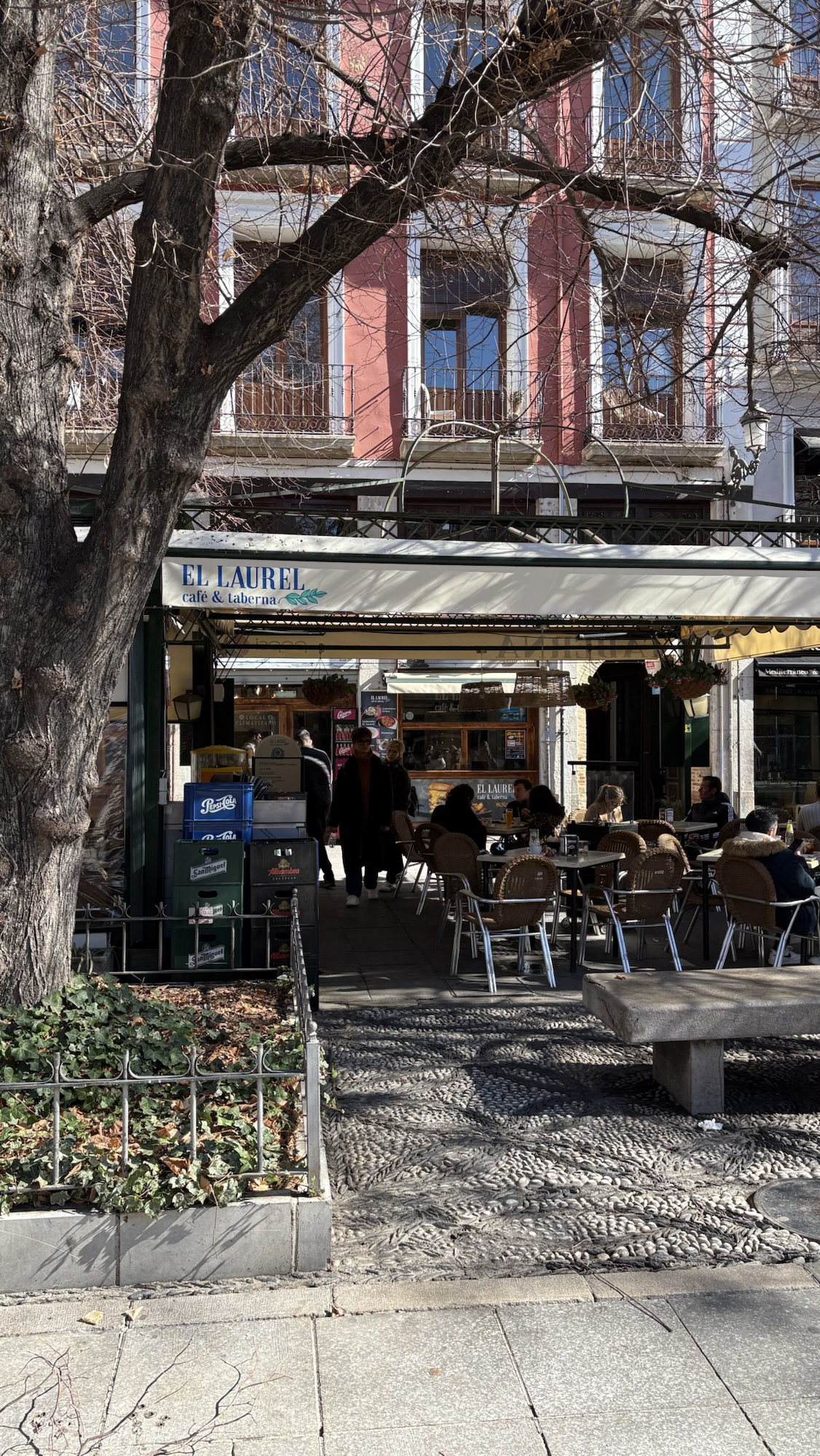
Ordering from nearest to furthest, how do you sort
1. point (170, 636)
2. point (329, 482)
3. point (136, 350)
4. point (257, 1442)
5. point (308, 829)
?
point (257, 1442) → point (136, 350) → point (170, 636) → point (308, 829) → point (329, 482)

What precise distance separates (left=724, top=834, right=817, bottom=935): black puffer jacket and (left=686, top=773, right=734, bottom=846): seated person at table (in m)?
3.91

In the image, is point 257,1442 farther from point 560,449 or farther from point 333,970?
point 560,449

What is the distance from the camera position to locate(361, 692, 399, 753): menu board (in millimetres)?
19984

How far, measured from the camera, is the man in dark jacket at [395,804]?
42.9 ft

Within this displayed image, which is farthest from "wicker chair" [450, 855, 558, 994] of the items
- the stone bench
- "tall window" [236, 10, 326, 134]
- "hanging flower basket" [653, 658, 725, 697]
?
"tall window" [236, 10, 326, 134]

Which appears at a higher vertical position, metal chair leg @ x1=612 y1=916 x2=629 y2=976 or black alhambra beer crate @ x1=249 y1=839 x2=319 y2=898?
black alhambra beer crate @ x1=249 y1=839 x2=319 y2=898

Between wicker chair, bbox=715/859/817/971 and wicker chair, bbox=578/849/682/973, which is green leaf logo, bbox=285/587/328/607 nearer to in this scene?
wicker chair, bbox=578/849/682/973

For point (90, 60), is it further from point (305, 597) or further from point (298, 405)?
point (298, 405)

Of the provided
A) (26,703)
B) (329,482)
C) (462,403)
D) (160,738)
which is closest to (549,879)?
(160,738)

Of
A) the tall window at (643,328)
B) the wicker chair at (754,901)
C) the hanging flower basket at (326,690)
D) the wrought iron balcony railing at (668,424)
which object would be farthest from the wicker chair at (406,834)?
the wrought iron balcony railing at (668,424)

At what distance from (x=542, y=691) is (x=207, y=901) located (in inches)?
320

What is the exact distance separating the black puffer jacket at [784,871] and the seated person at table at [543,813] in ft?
11.5

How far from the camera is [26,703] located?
4836 mm

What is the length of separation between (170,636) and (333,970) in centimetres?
307
